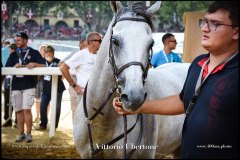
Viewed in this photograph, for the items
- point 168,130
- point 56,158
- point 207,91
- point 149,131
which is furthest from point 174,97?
point 56,158

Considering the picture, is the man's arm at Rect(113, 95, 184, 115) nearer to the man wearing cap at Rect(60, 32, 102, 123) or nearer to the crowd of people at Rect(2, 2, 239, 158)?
the crowd of people at Rect(2, 2, 239, 158)

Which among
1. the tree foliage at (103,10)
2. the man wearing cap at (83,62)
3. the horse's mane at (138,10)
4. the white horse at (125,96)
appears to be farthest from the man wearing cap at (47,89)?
the tree foliage at (103,10)

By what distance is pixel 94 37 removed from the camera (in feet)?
18.1

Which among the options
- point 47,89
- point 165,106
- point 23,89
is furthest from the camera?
point 47,89

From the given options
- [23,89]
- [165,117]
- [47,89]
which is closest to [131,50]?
[165,117]

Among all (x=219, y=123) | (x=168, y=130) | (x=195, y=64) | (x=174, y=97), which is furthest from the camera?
(x=168, y=130)

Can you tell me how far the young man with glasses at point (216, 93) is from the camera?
180cm

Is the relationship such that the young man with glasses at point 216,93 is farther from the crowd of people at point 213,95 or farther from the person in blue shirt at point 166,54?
the person in blue shirt at point 166,54

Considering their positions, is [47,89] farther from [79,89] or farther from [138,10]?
[138,10]

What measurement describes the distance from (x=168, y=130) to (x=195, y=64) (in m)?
1.60

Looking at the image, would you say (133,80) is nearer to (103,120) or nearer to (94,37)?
(103,120)

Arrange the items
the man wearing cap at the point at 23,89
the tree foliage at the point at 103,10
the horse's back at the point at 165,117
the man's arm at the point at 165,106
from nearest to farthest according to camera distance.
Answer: the man's arm at the point at 165,106, the horse's back at the point at 165,117, the man wearing cap at the point at 23,89, the tree foliage at the point at 103,10

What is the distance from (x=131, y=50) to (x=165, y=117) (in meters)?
1.19

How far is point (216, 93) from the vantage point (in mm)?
1829
